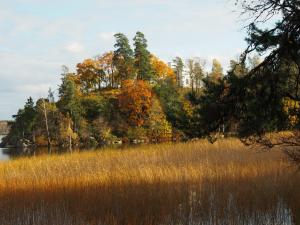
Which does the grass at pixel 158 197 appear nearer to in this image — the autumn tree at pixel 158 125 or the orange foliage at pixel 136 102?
the autumn tree at pixel 158 125

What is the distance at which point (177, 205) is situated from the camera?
8.16 meters

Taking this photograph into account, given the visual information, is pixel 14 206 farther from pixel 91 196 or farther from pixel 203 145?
pixel 203 145

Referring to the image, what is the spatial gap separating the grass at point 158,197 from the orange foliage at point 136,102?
39524 millimetres

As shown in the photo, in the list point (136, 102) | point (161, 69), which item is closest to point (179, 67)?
point (161, 69)

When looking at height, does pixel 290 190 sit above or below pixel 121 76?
below

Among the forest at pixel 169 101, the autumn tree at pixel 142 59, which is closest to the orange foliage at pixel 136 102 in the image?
the forest at pixel 169 101

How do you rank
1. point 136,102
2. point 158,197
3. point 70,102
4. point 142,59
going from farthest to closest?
1. point 142,59
2. point 70,102
3. point 136,102
4. point 158,197

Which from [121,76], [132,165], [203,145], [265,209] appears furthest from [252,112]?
[121,76]

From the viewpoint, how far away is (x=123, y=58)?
6844cm

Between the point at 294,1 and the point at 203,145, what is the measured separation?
520 inches

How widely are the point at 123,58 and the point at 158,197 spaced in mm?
60942

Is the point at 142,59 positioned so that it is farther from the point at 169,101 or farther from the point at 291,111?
the point at 291,111

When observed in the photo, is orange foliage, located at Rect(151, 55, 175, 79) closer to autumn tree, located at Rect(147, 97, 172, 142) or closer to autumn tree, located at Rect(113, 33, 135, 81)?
autumn tree, located at Rect(113, 33, 135, 81)

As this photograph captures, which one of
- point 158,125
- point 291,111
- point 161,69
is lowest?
point 291,111
